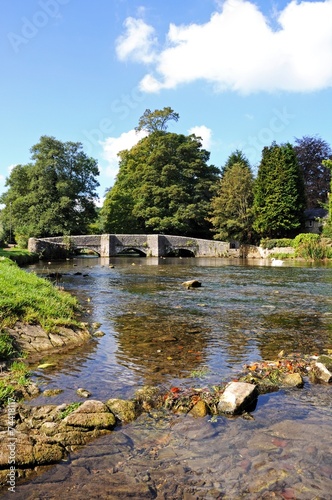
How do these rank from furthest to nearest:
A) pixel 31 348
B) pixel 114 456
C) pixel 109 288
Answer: pixel 109 288, pixel 31 348, pixel 114 456

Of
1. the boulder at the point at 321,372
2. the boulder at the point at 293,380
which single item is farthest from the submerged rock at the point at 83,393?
the boulder at the point at 321,372

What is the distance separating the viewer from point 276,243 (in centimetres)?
5088

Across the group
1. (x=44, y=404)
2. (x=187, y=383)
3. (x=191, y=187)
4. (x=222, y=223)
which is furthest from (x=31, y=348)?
(x=191, y=187)

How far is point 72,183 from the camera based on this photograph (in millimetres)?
55031

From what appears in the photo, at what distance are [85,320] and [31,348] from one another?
125 inches

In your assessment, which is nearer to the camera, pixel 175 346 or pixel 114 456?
pixel 114 456

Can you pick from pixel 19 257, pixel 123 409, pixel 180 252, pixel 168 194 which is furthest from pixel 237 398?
pixel 168 194

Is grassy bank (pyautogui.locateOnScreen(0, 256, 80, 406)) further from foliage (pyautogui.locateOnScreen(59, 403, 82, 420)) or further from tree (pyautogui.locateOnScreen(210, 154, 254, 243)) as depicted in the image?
tree (pyautogui.locateOnScreen(210, 154, 254, 243))

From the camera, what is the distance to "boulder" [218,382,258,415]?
4.87 m

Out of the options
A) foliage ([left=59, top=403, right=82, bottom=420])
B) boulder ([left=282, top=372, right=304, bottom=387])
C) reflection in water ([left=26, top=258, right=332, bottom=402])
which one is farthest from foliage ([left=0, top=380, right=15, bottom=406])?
boulder ([left=282, top=372, right=304, bottom=387])

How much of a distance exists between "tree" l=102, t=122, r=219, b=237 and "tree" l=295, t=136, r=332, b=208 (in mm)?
16636

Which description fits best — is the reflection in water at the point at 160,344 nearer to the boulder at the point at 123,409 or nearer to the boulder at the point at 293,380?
the boulder at the point at 123,409

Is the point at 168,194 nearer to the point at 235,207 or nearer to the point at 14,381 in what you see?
the point at 235,207

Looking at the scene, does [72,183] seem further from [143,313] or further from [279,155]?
[143,313]
